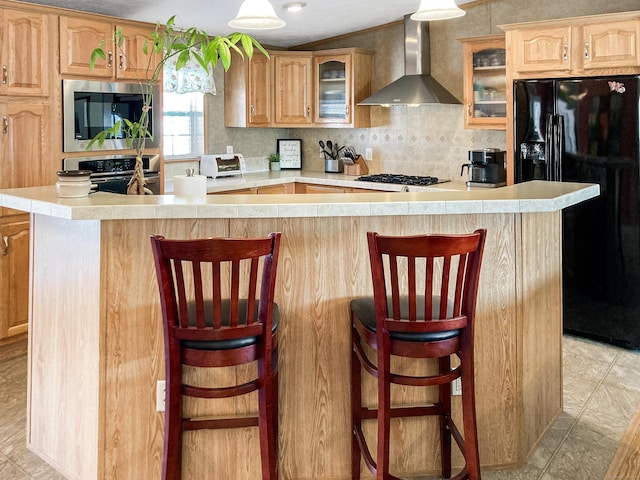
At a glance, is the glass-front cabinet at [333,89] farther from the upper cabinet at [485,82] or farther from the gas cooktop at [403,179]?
the upper cabinet at [485,82]

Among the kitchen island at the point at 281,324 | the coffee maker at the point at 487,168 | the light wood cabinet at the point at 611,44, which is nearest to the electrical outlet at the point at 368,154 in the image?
the coffee maker at the point at 487,168

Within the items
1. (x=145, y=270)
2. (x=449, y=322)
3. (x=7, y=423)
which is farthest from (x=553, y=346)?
(x=7, y=423)

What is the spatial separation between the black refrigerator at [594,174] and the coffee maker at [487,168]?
0.54 metres

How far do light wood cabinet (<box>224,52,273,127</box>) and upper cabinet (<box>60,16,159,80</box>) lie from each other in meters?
1.23

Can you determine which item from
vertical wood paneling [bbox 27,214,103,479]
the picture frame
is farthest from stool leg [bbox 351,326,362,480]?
the picture frame

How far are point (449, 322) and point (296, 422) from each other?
32.0 inches

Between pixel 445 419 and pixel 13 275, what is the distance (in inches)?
118

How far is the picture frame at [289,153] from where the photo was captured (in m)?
6.27

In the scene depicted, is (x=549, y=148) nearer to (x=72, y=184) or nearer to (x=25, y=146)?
(x=72, y=184)

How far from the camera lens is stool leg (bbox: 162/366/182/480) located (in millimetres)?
1883

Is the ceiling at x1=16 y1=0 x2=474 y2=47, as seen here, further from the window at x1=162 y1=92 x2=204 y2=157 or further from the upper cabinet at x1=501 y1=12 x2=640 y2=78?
the upper cabinet at x1=501 y1=12 x2=640 y2=78

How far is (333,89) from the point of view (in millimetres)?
5680

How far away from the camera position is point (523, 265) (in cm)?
242

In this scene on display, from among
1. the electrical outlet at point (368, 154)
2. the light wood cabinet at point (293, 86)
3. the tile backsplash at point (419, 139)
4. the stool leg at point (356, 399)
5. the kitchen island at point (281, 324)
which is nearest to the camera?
the kitchen island at point (281, 324)
